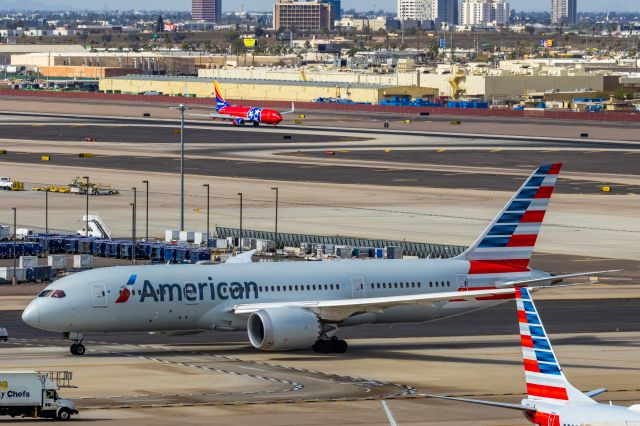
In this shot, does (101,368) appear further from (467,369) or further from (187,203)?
(187,203)

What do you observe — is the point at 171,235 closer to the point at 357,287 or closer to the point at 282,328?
the point at 357,287

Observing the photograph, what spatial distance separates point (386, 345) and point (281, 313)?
26.0 feet

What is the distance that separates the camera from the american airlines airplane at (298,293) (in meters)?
64.7

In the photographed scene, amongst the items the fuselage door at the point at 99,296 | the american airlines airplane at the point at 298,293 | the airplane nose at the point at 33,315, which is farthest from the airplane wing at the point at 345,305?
the airplane nose at the point at 33,315

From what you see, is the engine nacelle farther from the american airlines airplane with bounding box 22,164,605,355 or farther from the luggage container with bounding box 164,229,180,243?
the luggage container with bounding box 164,229,180,243

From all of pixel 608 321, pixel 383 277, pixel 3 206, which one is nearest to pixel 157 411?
pixel 383 277

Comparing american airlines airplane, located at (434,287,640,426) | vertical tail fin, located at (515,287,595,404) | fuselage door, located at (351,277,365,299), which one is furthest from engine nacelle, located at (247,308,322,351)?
vertical tail fin, located at (515,287,595,404)

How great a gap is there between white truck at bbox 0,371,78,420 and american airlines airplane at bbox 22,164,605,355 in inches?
502

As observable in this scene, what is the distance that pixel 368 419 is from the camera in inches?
2088

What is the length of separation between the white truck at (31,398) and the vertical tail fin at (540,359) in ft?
70.9

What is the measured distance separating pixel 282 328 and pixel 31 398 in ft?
51.8

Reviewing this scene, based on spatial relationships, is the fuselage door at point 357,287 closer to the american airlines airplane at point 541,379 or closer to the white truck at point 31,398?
the white truck at point 31,398

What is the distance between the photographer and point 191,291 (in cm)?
6600

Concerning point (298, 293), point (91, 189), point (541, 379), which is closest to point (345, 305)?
point (298, 293)
